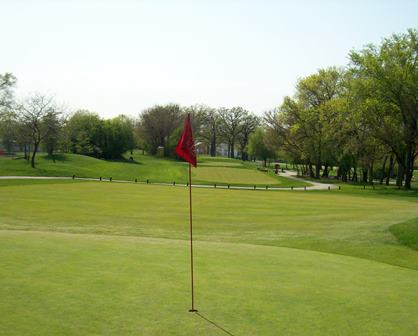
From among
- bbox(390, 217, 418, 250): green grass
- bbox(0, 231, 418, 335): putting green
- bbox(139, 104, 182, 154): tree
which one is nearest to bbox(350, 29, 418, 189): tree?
bbox(390, 217, 418, 250): green grass

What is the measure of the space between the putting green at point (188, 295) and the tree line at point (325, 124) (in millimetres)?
43972

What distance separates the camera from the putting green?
7.23 metres

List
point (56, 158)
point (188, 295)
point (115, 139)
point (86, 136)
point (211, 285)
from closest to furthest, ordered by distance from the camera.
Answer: point (188, 295), point (211, 285), point (56, 158), point (86, 136), point (115, 139)

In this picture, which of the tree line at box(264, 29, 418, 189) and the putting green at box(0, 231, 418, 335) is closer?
the putting green at box(0, 231, 418, 335)

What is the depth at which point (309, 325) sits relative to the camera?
749 cm

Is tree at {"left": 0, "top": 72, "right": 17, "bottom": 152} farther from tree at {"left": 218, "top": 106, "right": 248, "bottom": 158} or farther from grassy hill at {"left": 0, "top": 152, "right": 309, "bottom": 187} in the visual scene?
tree at {"left": 218, "top": 106, "right": 248, "bottom": 158}

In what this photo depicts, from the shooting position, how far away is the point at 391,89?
5256 cm

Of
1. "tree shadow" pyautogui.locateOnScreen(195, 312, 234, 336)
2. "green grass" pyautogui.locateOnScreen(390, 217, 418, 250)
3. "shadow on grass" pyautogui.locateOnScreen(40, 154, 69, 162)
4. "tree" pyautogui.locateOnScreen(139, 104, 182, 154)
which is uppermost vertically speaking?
"tree" pyautogui.locateOnScreen(139, 104, 182, 154)

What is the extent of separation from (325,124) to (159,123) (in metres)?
66.6

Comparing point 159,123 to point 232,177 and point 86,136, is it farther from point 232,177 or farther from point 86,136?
point 232,177

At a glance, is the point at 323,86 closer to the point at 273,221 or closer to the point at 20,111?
the point at 20,111

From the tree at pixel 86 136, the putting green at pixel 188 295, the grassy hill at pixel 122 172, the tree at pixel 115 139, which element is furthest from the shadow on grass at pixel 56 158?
the putting green at pixel 188 295

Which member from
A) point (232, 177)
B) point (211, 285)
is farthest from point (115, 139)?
point (211, 285)

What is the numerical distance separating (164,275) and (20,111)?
222ft
